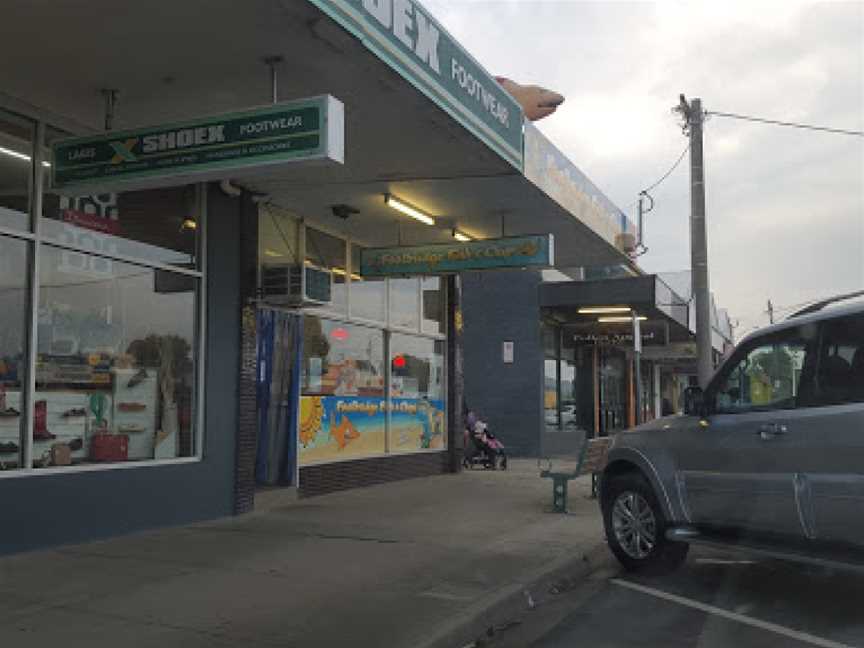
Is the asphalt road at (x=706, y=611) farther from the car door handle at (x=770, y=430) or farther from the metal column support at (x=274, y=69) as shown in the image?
the metal column support at (x=274, y=69)

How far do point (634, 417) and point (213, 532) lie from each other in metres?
21.7

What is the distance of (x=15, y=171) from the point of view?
25.5 ft

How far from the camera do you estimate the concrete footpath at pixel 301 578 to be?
5.33 meters

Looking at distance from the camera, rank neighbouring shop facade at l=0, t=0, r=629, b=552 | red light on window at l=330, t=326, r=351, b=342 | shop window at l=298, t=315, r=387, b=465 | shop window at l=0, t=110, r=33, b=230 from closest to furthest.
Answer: neighbouring shop facade at l=0, t=0, r=629, b=552
shop window at l=0, t=110, r=33, b=230
shop window at l=298, t=315, r=387, b=465
red light on window at l=330, t=326, r=351, b=342

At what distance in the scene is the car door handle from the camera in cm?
606

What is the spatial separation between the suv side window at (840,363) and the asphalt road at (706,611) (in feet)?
5.01

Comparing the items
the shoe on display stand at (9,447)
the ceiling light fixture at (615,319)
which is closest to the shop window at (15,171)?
the shoe on display stand at (9,447)

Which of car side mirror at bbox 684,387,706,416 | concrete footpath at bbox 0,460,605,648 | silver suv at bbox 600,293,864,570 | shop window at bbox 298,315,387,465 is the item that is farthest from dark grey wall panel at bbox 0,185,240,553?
car side mirror at bbox 684,387,706,416

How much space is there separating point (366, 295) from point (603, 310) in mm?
7939

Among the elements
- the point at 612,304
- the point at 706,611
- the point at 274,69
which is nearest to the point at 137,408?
the point at 274,69

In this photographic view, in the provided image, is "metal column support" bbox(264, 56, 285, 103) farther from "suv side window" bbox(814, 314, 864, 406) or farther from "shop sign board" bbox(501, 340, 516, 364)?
"shop sign board" bbox(501, 340, 516, 364)

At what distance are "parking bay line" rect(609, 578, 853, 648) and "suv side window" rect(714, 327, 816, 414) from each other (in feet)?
4.84

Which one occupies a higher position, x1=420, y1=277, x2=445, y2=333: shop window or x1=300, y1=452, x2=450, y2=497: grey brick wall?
x1=420, y1=277, x2=445, y2=333: shop window

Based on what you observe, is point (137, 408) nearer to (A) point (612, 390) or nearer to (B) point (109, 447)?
(B) point (109, 447)
